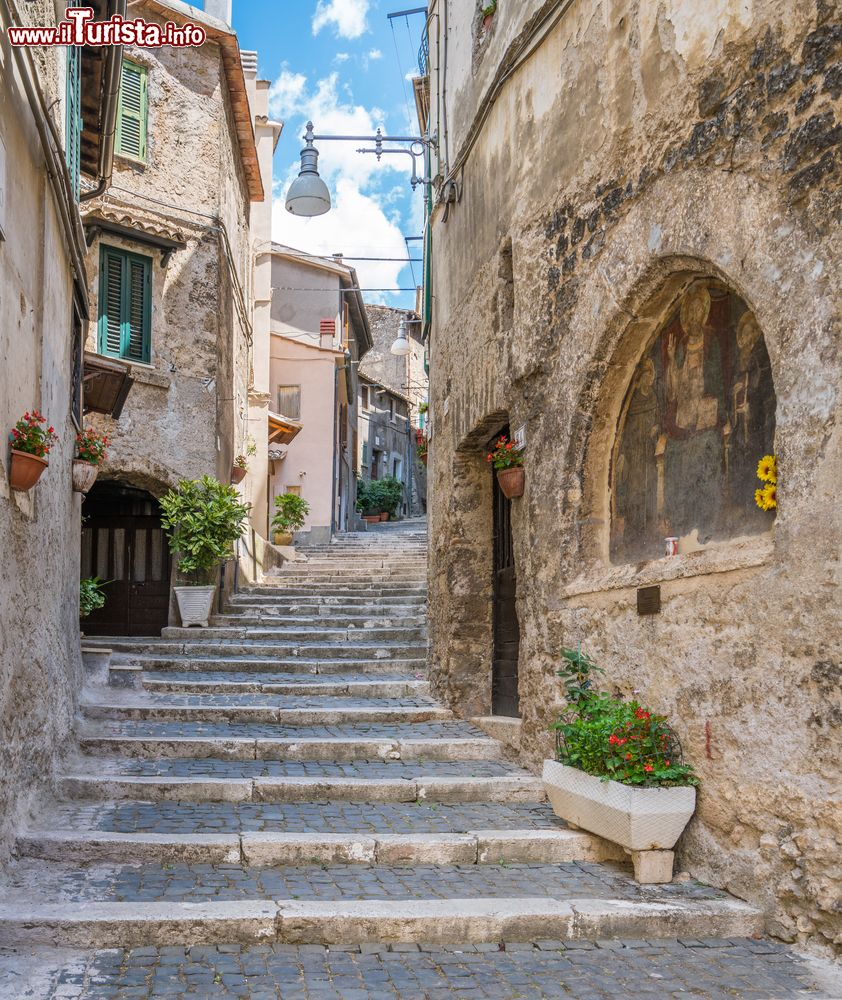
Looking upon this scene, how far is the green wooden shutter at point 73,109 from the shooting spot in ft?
25.1

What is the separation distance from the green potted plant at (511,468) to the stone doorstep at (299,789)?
2151 mm

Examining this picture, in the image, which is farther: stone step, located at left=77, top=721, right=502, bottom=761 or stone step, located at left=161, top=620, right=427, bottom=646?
stone step, located at left=161, top=620, right=427, bottom=646

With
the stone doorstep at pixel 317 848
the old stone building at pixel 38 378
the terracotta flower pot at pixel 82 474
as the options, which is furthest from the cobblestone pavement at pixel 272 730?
the stone doorstep at pixel 317 848

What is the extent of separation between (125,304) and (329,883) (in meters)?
10.9

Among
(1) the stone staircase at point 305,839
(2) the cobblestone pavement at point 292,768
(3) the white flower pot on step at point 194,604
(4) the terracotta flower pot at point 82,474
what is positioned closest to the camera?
(1) the stone staircase at point 305,839

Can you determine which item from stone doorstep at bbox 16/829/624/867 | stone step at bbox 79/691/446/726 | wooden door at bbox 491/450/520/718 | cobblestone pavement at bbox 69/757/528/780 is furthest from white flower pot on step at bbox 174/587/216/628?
stone doorstep at bbox 16/829/624/867

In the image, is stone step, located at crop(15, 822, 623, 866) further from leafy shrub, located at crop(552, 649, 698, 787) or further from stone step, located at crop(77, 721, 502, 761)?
stone step, located at crop(77, 721, 502, 761)

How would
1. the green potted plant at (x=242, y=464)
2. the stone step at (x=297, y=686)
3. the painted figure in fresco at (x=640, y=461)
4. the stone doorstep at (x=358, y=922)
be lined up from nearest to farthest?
the stone doorstep at (x=358, y=922) → the painted figure in fresco at (x=640, y=461) → the stone step at (x=297, y=686) → the green potted plant at (x=242, y=464)

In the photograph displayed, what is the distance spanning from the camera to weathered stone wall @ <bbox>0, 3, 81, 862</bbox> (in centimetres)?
521

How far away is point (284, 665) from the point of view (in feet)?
35.9

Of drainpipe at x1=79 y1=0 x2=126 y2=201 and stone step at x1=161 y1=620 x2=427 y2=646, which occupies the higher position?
drainpipe at x1=79 y1=0 x2=126 y2=201

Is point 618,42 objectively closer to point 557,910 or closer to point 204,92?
point 557,910

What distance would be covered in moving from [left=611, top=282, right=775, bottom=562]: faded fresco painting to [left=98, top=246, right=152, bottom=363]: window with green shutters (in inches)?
377

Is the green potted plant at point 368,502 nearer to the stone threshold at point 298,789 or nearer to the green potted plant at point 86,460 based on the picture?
the green potted plant at point 86,460
